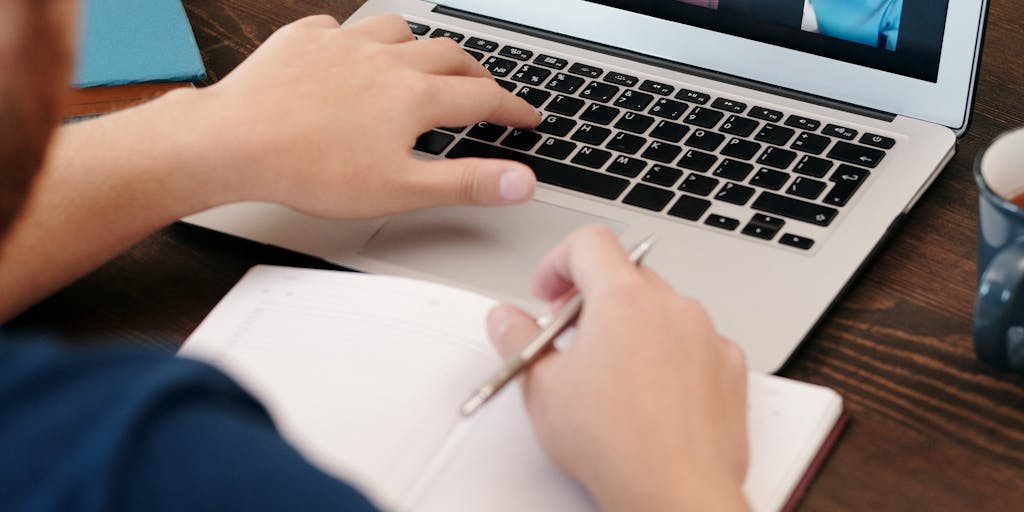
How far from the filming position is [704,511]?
0.55m

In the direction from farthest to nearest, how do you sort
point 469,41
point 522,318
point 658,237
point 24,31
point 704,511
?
point 469,41 < point 658,237 < point 522,318 < point 704,511 < point 24,31

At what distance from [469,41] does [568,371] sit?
514mm

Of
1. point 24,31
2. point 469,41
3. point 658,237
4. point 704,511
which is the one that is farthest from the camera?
point 469,41

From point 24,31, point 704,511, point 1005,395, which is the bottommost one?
point 1005,395

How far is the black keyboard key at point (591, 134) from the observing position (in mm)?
918

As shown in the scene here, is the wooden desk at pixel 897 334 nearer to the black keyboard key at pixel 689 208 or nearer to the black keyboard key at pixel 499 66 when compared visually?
the black keyboard key at pixel 689 208

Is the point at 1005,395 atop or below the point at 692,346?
below

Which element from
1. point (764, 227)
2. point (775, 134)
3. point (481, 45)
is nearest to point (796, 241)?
point (764, 227)

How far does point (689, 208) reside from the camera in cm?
85

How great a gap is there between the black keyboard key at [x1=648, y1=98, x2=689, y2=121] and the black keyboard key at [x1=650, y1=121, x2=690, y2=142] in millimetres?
10

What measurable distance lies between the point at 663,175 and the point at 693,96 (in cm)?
11

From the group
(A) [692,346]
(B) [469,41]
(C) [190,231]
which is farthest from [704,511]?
(B) [469,41]

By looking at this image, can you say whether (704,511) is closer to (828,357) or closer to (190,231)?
(828,357)

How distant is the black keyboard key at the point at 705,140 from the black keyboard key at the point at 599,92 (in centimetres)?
9
